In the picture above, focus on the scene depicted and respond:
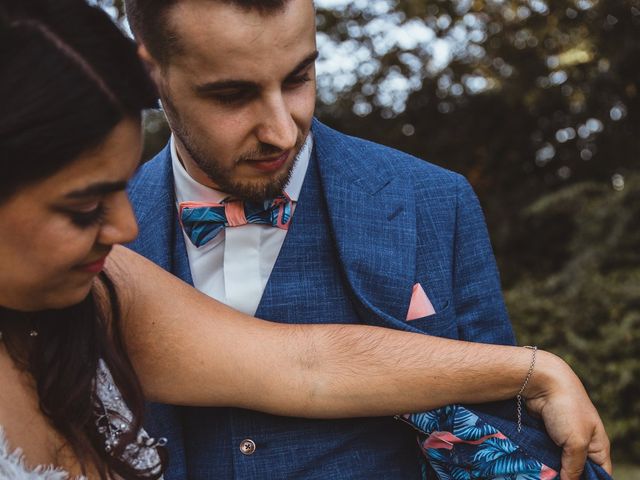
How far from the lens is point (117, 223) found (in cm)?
164

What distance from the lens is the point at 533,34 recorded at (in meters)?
6.45

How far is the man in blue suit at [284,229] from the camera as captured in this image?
2137mm

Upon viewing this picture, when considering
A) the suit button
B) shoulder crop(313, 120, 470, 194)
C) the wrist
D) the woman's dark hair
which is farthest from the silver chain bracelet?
the woman's dark hair

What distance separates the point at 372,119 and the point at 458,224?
5.59 m

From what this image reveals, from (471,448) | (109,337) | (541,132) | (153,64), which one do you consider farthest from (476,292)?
(541,132)

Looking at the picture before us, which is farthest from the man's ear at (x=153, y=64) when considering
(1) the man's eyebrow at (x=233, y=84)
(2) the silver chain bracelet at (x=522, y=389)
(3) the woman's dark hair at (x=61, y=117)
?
(2) the silver chain bracelet at (x=522, y=389)

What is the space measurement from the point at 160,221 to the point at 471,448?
1.04 meters

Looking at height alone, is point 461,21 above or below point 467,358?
above

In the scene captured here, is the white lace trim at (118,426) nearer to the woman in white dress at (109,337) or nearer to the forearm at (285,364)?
the woman in white dress at (109,337)

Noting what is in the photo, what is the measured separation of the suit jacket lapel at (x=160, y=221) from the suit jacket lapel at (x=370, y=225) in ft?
1.44

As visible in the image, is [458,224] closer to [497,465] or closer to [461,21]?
[497,465]

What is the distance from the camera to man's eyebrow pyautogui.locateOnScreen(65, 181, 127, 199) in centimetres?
153

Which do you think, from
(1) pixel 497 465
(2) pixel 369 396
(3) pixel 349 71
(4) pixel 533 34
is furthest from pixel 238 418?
(3) pixel 349 71

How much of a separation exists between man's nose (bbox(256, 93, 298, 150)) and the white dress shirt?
0.19 meters
